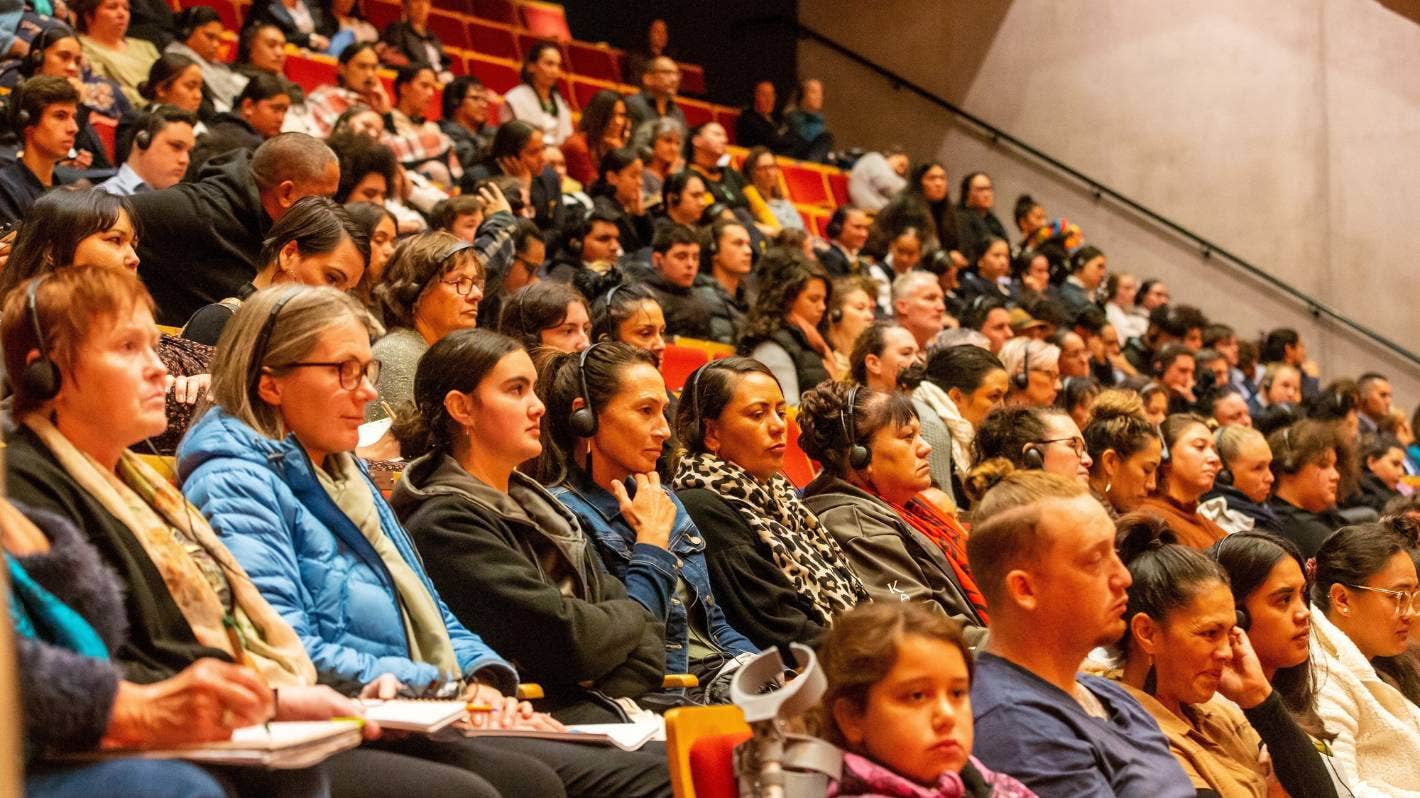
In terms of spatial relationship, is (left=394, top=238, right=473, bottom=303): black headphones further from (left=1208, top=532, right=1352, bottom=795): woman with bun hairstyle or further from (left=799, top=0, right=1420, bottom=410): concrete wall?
(left=799, top=0, right=1420, bottom=410): concrete wall

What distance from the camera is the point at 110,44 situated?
5297mm

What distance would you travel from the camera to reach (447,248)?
11.0ft

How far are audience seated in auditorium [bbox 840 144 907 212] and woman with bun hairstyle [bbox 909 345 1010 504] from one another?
442 centimetres

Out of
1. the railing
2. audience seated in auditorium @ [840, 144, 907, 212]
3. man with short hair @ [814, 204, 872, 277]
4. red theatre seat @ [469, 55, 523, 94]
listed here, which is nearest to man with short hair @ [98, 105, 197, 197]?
man with short hair @ [814, 204, 872, 277]

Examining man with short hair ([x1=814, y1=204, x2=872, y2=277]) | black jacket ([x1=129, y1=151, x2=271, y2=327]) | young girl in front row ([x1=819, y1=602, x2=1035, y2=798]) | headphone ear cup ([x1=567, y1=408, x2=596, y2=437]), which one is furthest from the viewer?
man with short hair ([x1=814, y1=204, x2=872, y2=277])

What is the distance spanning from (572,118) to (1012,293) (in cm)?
236

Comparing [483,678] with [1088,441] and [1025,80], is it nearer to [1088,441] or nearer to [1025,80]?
[1088,441]

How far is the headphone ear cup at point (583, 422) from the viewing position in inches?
108

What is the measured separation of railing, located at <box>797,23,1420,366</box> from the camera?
835 centimetres

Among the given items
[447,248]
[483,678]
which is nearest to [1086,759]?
[483,678]

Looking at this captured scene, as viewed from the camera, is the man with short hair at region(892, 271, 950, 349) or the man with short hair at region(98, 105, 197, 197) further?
the man with short hair at region(892, 271, 950, 349)

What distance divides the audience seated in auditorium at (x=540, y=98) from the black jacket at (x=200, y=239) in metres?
3.59

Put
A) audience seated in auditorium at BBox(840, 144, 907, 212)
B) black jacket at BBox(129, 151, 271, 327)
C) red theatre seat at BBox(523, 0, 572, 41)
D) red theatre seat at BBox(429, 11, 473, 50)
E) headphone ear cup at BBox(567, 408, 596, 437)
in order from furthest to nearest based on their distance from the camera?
1. red theatre seat at BBox(523, 0, 572, 41)
2. audience seated in auditorium at BBox(840, 144, 907, 212)
3. red theatre seat at BBox(429, 11, 473, 50)
4. black jacket at BBox(129, 151, 271, 327)
5. headphone ear cup at BBox(567, 408, 596, 437)

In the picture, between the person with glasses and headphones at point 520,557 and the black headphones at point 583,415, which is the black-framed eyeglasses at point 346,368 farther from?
the black headphones at point 583,415
